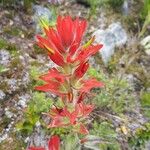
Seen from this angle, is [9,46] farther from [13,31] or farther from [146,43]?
[146,43]

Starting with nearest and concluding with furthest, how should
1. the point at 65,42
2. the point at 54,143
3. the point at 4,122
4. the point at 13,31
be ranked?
the point at 65,42
the point at 54,143
the point at 4,122
the point at 13,31

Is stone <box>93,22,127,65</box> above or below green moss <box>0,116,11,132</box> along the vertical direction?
above

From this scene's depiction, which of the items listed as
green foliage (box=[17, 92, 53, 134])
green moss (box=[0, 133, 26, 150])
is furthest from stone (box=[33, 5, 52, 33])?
green moss (box=[0, 133, 26, 150])

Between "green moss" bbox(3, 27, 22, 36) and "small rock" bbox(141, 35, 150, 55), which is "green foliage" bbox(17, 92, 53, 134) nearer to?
"green moss" bbox(3, 27, 22, 36)

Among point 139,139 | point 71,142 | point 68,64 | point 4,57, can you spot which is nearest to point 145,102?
point 139,139

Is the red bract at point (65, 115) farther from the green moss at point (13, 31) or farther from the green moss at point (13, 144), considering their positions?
the green moss at point (13, 31)

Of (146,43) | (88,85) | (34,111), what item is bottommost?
(88,85)

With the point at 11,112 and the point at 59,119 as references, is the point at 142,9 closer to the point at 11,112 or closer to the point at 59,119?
the point at 11,112

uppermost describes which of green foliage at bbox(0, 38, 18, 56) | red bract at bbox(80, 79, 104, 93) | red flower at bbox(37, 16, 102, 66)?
green foliage at bbox(0, 38, 18, 56)
